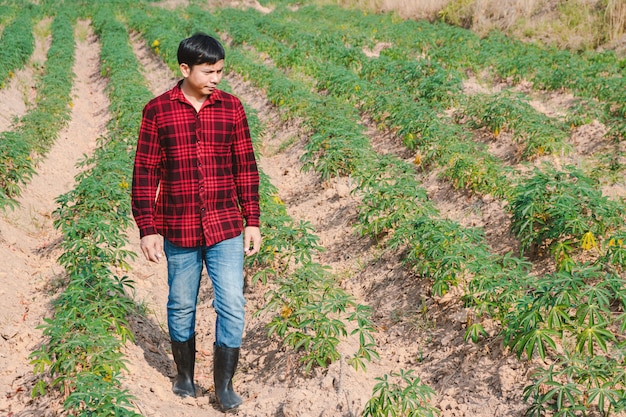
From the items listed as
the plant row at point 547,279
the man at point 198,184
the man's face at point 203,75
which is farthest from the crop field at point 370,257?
the man's face at point 203,75

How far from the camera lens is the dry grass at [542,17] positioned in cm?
1081

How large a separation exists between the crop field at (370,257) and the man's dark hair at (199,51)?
145 cm

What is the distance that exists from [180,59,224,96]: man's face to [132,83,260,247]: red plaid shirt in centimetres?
8

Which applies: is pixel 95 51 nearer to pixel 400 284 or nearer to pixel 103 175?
pixel 103 175

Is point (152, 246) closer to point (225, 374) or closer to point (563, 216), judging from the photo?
point (225, 374)

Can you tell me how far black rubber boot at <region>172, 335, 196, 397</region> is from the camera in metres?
2.97

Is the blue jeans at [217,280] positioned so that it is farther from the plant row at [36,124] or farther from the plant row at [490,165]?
the plant row at [36,124]

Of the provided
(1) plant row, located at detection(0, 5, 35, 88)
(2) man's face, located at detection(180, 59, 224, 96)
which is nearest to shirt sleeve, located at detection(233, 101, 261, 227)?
(2) man's face, located at detection(180, 59, 224, 96)

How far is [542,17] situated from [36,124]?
10.8m

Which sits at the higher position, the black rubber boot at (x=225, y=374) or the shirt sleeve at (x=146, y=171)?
the shirt sleeve at (x=146, y=171)

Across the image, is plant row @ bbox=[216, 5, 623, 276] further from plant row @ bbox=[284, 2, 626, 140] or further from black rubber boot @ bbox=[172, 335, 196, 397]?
black rubber boot @ bbox=[172, 335, 196, 397]

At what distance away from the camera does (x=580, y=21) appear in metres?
11.6

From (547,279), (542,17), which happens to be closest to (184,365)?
(547,279)

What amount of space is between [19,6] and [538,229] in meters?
24.8
